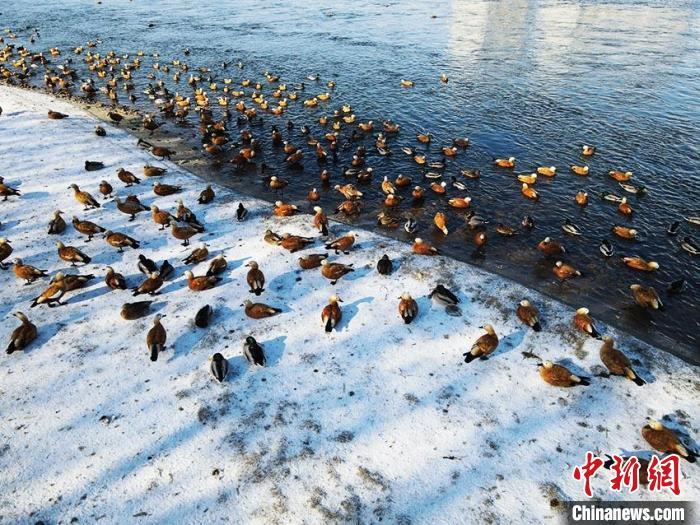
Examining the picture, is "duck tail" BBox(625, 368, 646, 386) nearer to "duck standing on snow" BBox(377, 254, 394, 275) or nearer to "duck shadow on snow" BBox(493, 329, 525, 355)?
"duck shadow on snow" BBox(493, 329, 525, 355)

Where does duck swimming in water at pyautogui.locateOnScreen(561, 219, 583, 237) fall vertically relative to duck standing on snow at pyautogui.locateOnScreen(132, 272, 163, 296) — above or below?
below

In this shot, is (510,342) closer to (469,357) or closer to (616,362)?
(469,357)

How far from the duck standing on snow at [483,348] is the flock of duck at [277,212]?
3cm

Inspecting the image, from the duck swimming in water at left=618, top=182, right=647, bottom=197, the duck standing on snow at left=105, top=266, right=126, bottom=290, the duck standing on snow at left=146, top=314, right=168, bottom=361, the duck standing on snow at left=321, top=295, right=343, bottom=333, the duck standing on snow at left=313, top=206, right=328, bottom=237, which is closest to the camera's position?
the duck standing on snow at left=146, top=314, right=168, bottom=361

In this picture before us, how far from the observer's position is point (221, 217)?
746 inches

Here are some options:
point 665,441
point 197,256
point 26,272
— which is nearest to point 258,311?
point 197,256

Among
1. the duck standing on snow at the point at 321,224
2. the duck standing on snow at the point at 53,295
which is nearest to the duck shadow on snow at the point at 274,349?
the duck standing on snow at the point at 321,224

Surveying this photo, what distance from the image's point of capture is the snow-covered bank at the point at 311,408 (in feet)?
30.1

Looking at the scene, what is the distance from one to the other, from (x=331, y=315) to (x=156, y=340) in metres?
4.93

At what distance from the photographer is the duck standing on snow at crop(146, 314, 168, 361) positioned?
12.1 m

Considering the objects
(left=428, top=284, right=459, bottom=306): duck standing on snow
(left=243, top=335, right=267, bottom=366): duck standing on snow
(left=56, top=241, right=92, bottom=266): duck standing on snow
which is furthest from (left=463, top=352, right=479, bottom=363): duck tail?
(left=56, top=241, right=92, bottom=266): duck standing on snow

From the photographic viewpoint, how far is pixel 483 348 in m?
12.2

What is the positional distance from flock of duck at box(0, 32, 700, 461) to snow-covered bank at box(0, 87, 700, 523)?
1.28 ft

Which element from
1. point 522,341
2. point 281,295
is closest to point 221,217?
point 281,295
